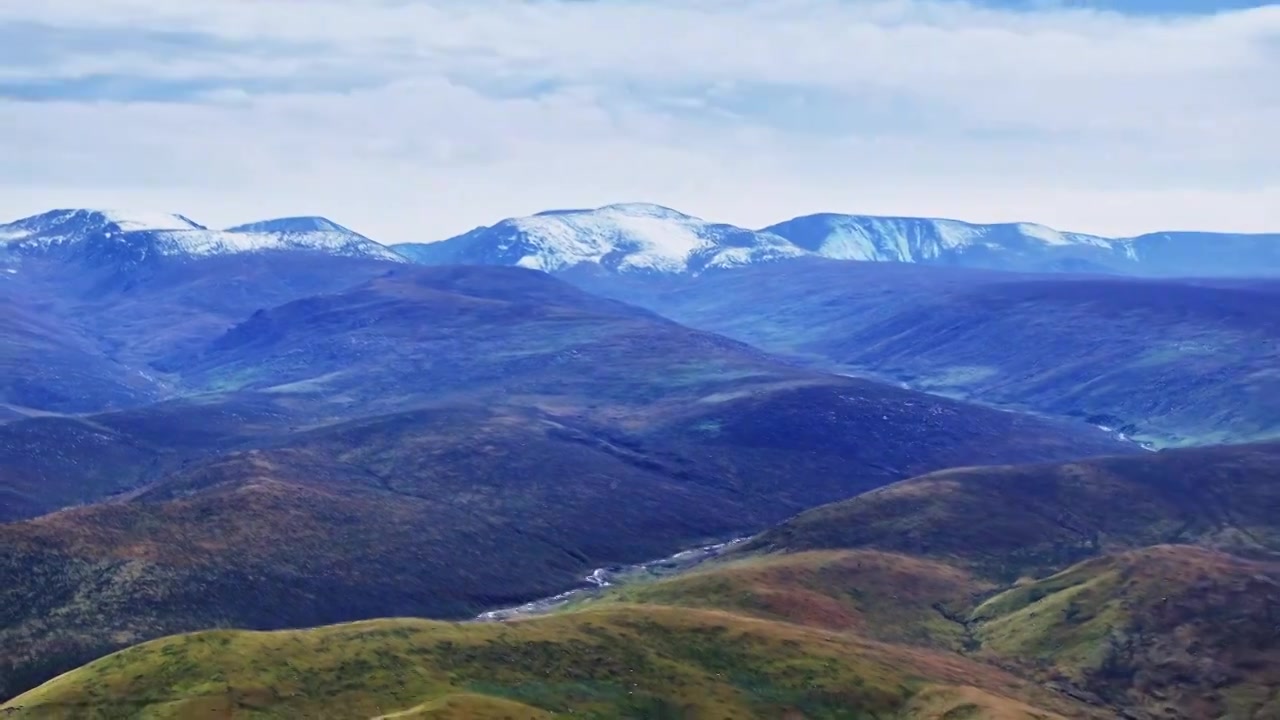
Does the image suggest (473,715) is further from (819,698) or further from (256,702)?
(819,698)

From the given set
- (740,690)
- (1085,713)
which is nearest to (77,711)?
(740,690)

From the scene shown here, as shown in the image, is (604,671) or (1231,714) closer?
(604,671)

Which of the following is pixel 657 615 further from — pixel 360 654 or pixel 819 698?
pixel 360 654

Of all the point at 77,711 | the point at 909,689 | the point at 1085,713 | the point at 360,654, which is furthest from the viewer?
the point at 1085,713

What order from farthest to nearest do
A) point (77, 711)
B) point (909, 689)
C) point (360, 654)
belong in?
point (909, 689), point (360, 654), point (77, 711)

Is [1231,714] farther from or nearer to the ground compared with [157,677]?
nearer to the ground

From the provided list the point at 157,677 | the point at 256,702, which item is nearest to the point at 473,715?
the point at 256,702
